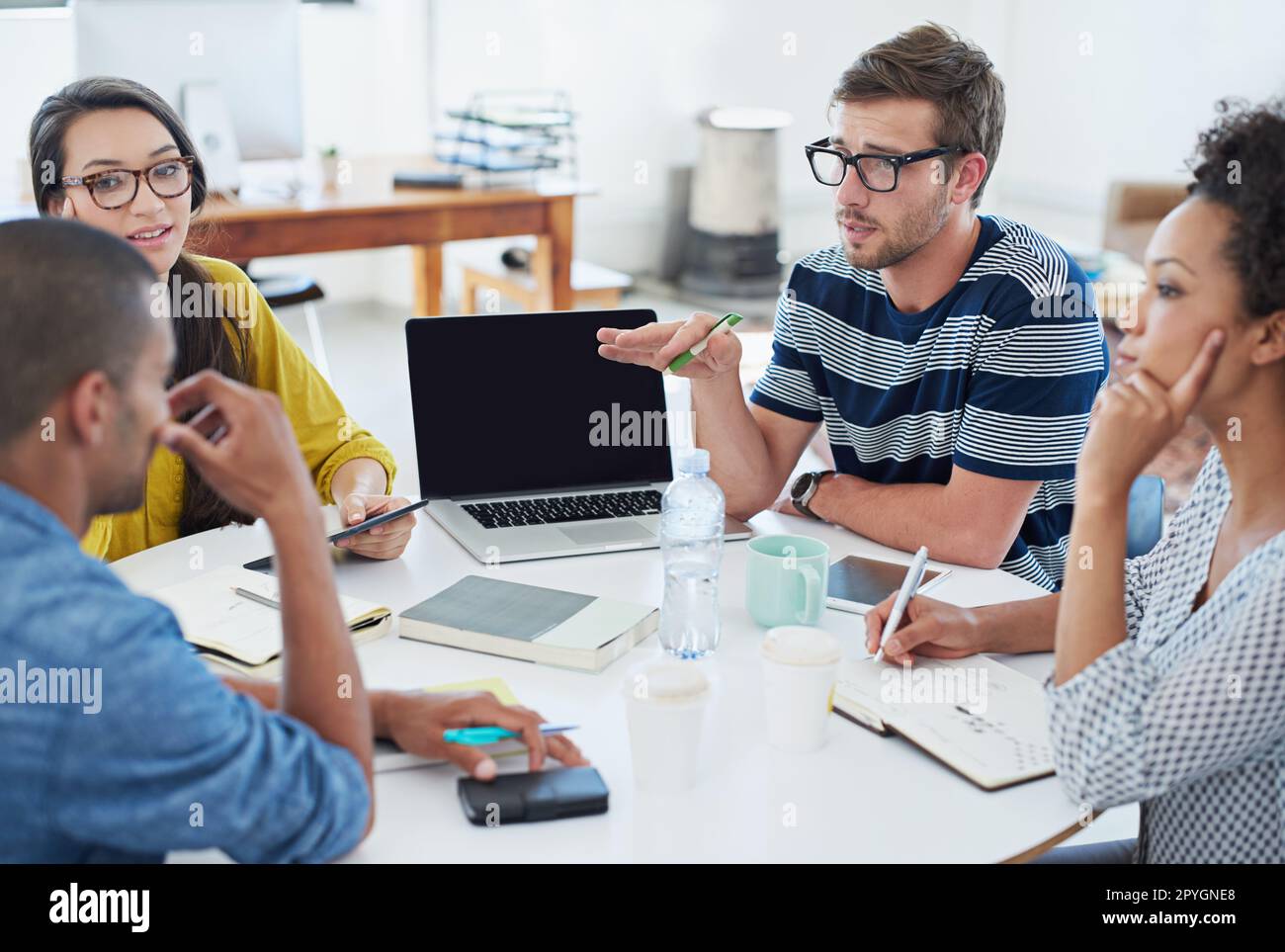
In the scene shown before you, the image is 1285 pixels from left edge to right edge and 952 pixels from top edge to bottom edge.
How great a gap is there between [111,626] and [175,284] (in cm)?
114

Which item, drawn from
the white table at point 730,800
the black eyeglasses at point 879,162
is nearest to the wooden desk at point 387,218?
the black eyeglasses at point 879,162

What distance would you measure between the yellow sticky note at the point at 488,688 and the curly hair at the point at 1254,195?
781mm

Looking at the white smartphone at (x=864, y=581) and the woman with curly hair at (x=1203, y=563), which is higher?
the woman with curly hair at (x=1203, y=563)

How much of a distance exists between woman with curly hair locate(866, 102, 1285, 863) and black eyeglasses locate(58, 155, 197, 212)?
4.54 feet

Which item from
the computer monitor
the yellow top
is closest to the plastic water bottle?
the yellow top

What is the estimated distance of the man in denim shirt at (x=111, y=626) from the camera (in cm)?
90

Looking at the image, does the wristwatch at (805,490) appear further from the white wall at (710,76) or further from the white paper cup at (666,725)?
the white wall at (710,76)

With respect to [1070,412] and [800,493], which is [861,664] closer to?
[800,493]

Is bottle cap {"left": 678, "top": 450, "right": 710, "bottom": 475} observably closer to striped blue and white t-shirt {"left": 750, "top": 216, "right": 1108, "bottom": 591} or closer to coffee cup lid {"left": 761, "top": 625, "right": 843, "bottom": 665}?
coffee cup lid {"left": 761, "top": 625, "right": 843, "bottom": 665}

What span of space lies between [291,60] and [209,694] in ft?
11.0

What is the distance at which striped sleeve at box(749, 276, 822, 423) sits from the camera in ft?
6.87

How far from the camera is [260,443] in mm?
1047

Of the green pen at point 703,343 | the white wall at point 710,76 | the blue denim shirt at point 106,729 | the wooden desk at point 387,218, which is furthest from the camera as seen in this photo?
the white wall at point 710,76

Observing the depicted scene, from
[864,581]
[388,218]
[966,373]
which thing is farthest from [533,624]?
[388,218]
